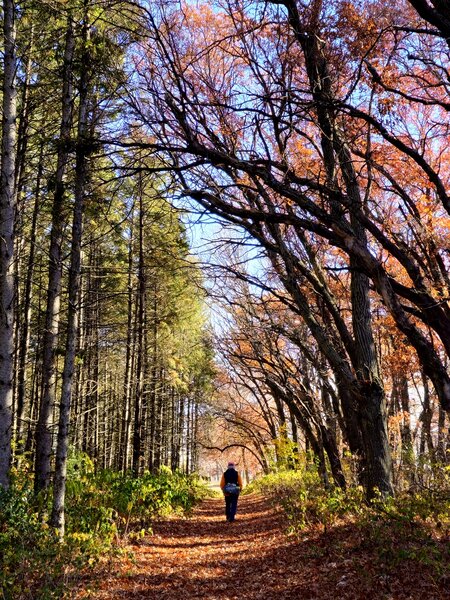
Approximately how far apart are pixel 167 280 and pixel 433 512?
1251cm

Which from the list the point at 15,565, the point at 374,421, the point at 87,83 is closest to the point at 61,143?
the point at 87,83

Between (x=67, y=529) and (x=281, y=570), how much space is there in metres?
3.22

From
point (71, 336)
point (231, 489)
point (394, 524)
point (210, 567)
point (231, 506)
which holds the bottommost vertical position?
point (210, 567)

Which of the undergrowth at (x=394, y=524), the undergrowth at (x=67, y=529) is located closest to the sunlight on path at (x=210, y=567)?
the undergrowth at (x=67, y=529)

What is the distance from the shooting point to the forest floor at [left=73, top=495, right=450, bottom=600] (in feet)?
16.8

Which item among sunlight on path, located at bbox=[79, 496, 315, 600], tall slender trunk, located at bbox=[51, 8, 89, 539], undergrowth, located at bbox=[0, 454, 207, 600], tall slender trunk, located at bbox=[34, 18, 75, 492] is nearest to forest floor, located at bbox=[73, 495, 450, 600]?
sunlight on path, located at bbox=[79, 496, 315, 600]

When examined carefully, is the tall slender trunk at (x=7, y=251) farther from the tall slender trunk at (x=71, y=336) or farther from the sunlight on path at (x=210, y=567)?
the sunlight on path at (x=210, y=567)

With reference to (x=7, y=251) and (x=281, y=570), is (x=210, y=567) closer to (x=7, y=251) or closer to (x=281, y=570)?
(x=281, y=570)

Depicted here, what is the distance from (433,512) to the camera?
21.4 feet

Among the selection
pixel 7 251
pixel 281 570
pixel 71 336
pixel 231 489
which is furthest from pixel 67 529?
pixel 231 489

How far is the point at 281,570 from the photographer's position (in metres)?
6.60

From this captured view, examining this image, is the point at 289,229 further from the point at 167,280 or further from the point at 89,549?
the point at 167,280

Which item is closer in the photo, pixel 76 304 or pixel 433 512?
pixel 433 512

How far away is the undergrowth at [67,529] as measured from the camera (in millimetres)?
4691
